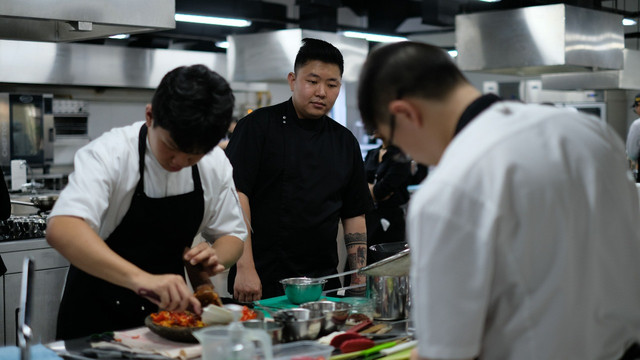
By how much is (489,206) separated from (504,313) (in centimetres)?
20

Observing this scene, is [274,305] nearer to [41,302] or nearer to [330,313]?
[330,313]

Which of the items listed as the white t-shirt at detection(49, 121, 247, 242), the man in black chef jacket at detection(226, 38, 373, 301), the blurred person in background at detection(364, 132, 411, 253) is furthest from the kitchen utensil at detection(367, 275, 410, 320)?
the blurred person in background at detection(364, 132, 411, 253)

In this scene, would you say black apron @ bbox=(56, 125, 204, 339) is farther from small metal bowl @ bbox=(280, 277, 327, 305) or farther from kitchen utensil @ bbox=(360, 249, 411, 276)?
kitchen utensil @ bbox=(360, 249, 411, 276)

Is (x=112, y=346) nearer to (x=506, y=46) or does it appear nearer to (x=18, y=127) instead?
(x=506, y=46)

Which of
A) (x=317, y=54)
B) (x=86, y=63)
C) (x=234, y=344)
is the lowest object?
(x=234, y=344)

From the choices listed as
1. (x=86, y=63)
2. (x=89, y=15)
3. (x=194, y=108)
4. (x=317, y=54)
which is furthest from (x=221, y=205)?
(x=86, y=63)

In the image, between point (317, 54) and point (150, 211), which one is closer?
point (150, 211)

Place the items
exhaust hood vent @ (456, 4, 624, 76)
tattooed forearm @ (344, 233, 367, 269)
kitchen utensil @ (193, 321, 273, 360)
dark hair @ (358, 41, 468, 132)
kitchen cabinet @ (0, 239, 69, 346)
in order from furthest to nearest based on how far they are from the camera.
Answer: exhaust hood vent @ (456, 4, 624, 76)
kitchen cabinet @ (0, 239, 69, 346)
tattooed forearm @ (344, 233, 367, 269)
kitchen utensil @ (193, 321, 273, 360)
dark hair @ (358, 41, 468, 132)

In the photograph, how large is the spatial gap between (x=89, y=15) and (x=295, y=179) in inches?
50.0

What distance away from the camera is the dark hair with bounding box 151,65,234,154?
5.72ft

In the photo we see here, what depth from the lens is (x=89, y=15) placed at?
3182 mm

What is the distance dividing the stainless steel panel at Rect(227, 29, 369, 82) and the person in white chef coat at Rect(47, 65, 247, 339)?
458 cm

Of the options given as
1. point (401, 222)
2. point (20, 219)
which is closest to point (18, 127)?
point (20, 219)

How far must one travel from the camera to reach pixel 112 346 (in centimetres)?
167
